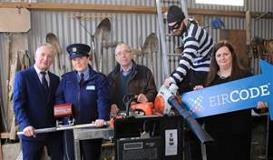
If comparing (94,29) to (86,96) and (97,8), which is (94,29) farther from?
(86,96)

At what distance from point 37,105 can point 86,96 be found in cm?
38

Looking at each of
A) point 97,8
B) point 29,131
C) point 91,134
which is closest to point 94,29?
point 97,8

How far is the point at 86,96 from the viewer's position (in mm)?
2594

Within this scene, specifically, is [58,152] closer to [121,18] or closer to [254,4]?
[121,18]

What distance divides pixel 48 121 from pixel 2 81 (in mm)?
1419

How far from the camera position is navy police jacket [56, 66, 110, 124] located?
258cm

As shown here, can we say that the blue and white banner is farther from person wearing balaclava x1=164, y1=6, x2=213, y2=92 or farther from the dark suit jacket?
the dark suit jacket

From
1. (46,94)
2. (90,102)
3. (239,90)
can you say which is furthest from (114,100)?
(239,90)

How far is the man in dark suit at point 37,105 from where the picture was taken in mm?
2582

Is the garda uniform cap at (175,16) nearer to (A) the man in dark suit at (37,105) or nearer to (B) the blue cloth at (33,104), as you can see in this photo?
(A) the man in dark suit at (37,105)

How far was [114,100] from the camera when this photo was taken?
296cm

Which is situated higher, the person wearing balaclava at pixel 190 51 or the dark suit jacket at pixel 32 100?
the person wearing balaclava at pixel 190 51

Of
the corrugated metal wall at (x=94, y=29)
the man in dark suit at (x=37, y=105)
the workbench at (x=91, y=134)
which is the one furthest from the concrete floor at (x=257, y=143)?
the workbench at (x=91, y=134)

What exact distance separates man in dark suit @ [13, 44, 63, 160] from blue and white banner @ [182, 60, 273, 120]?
3.44 feet
